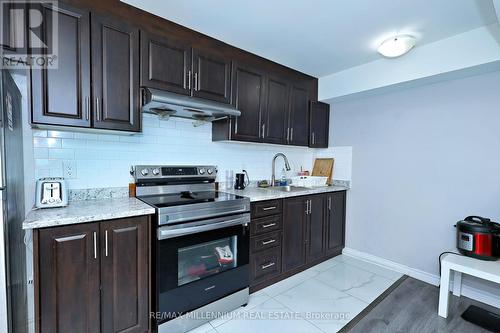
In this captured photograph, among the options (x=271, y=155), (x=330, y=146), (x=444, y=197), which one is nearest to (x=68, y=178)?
(x=271, y=155)

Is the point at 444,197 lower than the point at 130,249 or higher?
higher

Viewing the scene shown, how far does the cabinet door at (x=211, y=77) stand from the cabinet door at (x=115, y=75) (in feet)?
1.65

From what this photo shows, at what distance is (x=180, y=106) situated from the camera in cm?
192

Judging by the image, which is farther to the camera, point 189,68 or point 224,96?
point 224,96

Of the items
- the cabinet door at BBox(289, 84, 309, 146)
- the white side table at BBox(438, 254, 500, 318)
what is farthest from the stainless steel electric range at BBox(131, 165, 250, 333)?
the white side table at BBox(438, 254, 500, 318)

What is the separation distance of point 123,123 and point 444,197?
313 centimetres

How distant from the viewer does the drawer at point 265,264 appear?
2316mm

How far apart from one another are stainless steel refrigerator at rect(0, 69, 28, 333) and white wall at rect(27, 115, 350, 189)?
0.18 metres

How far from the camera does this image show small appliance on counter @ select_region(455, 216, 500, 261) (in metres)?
2.03

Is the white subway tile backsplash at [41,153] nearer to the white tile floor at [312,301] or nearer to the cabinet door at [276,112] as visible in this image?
the white tile floor at [312,301]

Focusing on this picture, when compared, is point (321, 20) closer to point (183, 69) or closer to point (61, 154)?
point (183, 69)

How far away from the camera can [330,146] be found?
353 centimetres

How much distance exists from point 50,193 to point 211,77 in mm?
1535

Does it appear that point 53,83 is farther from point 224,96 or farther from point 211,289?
point 211,289
